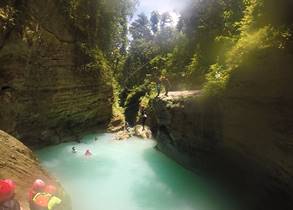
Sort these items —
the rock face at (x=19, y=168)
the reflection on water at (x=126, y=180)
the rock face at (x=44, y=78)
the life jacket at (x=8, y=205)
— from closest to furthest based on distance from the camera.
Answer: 1. the life jacket at (x=8, y=205)
2. the rock face at (x=19, y=168)
3. the reflection on water at (x=126, y=180)
4. the rock face at (x=44, y=78)

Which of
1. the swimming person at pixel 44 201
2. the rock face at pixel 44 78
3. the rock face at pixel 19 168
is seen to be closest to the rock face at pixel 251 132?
the rock face at pixel 19 168

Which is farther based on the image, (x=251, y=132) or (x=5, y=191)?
(x=251, y=132)

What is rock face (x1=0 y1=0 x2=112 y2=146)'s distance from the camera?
19672 millimetres

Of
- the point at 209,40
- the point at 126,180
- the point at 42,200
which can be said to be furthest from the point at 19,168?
the point at 209,40

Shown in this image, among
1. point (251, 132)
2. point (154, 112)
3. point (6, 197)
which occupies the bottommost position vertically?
point (154, 112)

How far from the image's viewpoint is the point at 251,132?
39.3 ft

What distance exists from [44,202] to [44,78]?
17087 millimetres

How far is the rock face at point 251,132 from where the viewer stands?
411 inches

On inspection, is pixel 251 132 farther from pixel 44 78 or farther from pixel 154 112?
pixel 44 78

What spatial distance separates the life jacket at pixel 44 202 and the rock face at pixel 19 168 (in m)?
1.58

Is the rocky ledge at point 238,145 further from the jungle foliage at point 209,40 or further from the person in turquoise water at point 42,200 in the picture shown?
the person in turquoise water at point 42,200

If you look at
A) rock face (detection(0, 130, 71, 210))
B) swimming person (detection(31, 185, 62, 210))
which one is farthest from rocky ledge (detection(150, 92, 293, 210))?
swimming person (detection(31, 185, 62, 210))

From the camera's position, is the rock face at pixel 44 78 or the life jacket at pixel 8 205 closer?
the life jacket at pixel 8 205

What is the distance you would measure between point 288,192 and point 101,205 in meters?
6.38
